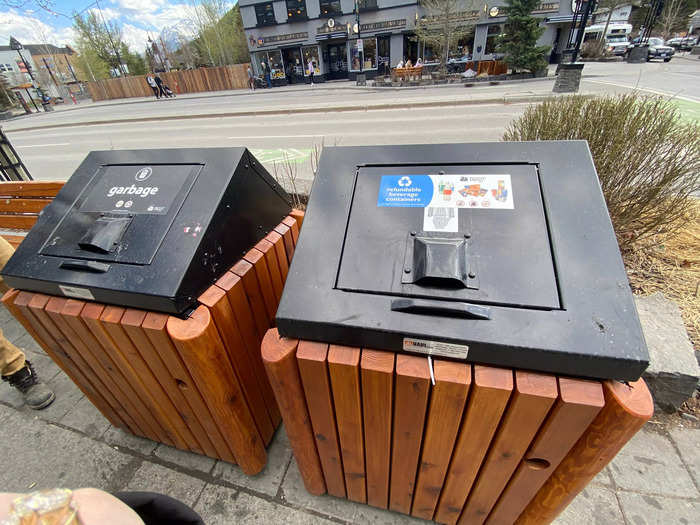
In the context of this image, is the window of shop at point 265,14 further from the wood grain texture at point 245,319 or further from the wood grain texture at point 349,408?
the wood grain texture at point 349,408

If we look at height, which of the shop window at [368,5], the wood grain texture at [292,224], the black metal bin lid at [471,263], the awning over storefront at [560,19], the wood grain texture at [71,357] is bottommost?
the wood grain texture at [71,357]

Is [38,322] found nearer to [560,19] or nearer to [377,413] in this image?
[377,413]

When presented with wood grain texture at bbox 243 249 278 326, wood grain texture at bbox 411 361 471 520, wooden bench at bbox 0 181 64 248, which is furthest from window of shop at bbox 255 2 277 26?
wood grain texture at bbox 411 361 471 520

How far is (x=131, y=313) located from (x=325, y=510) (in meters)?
1.33

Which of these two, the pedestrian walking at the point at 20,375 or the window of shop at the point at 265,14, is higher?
the window of shop at the point at 265,14

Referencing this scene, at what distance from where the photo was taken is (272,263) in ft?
5.23

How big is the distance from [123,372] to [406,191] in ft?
4.96

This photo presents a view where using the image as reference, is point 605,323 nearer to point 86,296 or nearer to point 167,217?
point 167,217

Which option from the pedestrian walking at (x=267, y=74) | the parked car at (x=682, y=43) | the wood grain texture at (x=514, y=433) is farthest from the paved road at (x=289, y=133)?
the parked car at (x=682, y=43)

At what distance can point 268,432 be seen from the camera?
184 centimetres

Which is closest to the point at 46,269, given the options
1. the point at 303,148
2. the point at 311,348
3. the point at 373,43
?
the point at 311,348

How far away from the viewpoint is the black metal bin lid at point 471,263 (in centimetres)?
86

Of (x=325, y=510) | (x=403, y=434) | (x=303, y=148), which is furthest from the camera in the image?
(x=303, y=148)

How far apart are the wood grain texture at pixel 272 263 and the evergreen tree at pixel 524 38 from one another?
66.4 feet
